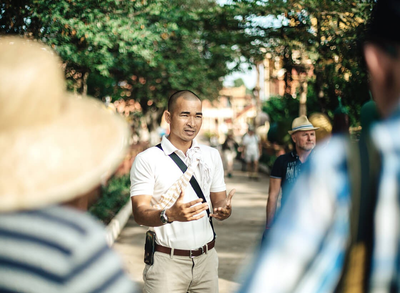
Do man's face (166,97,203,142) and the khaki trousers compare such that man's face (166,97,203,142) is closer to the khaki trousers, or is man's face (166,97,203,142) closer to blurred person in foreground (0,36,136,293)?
the khaki trousers

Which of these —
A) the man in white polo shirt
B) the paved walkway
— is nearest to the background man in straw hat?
the paved walkway

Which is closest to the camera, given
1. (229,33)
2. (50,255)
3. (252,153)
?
(50,255)

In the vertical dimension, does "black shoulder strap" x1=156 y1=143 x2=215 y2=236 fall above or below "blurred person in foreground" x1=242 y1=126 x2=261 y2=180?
above

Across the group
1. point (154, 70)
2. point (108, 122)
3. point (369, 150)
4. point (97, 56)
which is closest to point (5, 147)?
point (108, 122)

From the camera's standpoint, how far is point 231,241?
28.7 feet

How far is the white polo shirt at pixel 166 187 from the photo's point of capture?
3193mm

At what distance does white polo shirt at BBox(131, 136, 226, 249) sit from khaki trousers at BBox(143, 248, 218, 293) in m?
0.10

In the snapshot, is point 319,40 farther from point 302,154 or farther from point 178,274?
point 178,274

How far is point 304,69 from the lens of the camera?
11086mm

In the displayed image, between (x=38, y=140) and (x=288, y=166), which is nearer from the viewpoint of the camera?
(x=38, y=140)

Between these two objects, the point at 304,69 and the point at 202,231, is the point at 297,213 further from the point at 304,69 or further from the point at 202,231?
the point at 304,69

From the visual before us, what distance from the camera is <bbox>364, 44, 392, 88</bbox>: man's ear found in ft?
3.77

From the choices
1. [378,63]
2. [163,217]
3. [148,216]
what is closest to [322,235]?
[378,63]

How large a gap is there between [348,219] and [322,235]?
0.23 feet
